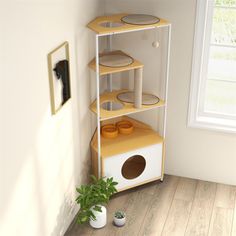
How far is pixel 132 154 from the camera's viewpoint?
3.41 m

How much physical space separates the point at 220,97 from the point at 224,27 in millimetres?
523

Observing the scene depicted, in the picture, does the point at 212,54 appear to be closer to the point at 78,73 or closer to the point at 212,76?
the point at 212,76

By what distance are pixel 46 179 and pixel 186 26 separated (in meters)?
1.40

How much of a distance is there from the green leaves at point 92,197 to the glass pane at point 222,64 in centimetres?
106

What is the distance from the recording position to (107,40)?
349 centimetres

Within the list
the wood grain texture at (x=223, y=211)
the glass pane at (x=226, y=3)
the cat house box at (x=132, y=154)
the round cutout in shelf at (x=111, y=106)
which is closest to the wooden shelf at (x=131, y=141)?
the cat house box at (x=132, y=154)

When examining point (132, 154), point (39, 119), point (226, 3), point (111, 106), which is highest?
point (226, 3)

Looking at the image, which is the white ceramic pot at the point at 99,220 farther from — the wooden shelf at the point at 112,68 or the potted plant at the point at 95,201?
the wooden shelf at the point at 112,68

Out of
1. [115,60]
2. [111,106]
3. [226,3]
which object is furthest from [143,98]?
[226,3]

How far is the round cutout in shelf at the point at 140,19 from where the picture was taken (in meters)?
3.12

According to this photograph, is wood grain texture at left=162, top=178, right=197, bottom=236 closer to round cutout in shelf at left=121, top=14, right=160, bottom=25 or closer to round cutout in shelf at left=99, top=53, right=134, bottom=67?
round cutout in shelf at left=99, top=53, right=134, bottom=67

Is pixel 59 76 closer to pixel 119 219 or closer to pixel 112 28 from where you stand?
pixel 112 28

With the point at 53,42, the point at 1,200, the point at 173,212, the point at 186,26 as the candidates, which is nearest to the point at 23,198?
the point at 1,200

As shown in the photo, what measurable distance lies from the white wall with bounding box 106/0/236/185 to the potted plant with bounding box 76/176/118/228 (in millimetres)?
701
